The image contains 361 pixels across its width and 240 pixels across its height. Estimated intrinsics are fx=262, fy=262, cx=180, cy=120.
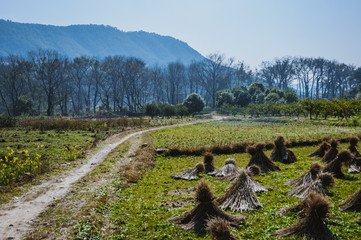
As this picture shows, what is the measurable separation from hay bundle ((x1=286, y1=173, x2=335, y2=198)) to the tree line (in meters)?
51.1

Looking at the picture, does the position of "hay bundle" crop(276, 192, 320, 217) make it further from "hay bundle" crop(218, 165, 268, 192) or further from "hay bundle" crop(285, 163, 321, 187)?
"hay bundle" crop(285, 163, 321, 187)

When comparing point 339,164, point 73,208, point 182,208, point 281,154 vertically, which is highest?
point 339,164

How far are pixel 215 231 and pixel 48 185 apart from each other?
7255mm

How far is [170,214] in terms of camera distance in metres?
7.44

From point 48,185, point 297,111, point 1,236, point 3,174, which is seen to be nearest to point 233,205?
point 1,236

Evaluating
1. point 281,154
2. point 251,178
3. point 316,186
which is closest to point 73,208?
point 251,178

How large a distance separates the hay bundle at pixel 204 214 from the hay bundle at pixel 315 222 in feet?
4.75

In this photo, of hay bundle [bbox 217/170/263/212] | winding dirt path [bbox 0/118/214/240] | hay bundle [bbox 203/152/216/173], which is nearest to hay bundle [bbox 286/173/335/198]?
hay bundle [bbox 217/170/263/212]

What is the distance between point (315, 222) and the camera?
5.65 m

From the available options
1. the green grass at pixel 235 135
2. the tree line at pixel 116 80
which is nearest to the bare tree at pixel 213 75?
the tree line at pixel 116 80

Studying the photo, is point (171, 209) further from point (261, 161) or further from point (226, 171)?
point (261, 161)

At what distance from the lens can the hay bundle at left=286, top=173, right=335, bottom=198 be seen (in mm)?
8125

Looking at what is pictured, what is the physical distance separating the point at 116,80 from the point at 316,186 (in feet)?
208

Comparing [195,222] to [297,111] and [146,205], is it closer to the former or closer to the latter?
[146,205]
